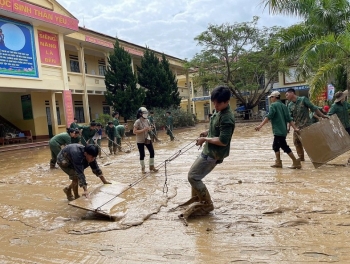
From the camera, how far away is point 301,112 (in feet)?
21.4

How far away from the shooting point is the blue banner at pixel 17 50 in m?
14.8

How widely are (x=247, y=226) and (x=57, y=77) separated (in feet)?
55.6

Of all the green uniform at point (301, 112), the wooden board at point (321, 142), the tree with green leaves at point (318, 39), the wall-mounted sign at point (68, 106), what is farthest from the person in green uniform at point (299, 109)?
the wall-mounted sign at point (68, 106)

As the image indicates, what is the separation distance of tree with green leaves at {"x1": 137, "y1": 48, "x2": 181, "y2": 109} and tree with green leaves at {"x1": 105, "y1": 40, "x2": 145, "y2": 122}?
2.68m

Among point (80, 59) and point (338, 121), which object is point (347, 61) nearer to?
point (338, 121)

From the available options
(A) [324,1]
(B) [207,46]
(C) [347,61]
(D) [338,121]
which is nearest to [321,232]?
(D) [338,121]

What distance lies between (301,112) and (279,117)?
0.62 meters

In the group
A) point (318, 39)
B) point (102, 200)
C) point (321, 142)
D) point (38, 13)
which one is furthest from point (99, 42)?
point (102, 200)

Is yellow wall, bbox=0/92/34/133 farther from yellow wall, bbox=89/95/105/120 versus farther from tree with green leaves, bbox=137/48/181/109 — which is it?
tree with green leaves, bbox=137/48/181/109

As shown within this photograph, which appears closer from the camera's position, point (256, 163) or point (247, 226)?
point (247, 226)

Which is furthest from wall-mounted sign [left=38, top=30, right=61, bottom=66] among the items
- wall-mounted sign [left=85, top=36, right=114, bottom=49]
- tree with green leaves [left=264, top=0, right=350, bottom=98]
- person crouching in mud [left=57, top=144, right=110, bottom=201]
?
person crouching in mud [left=57, top=144, right=110, bottom=201]

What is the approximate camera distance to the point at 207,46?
2648 centimetres

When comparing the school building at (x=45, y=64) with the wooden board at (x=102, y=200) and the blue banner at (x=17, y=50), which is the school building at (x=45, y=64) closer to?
the blue banner at (x=17, y=50)

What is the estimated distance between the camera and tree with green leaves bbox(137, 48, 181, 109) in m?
23.6
